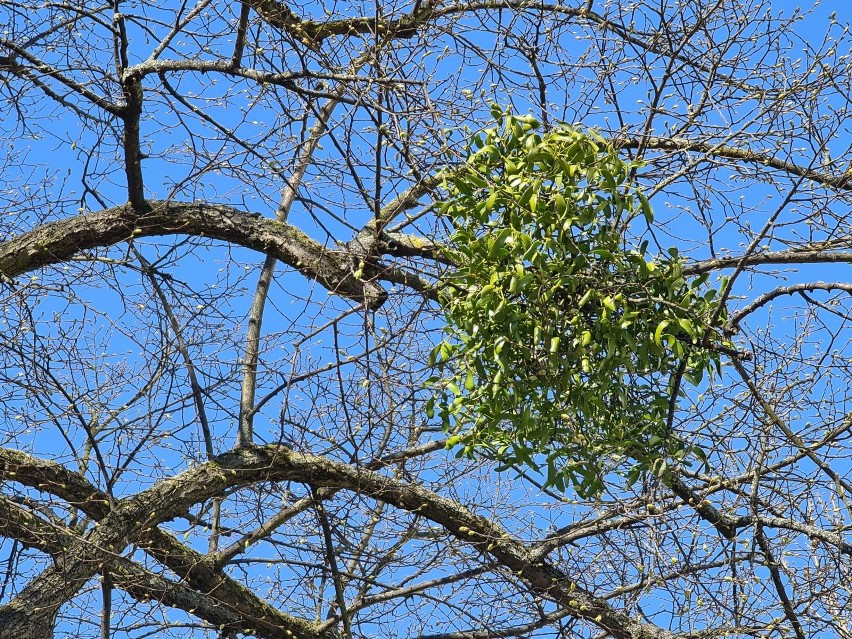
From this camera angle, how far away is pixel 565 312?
9.58 feet

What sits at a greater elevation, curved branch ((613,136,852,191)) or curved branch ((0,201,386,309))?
curved branch ((613,136,852,191))

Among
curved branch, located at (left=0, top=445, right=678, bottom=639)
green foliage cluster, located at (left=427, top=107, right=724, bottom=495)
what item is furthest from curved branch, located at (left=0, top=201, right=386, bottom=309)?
green foliage cluster, located at (left=427, top=107, right=724, bottom=495)

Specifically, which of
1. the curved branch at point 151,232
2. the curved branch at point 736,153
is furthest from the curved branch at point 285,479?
the curved branch at point 736,153

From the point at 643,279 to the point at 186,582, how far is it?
2348 mm

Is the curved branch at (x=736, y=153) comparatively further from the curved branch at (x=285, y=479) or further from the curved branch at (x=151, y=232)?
the curved branch at (x=285, y=479)

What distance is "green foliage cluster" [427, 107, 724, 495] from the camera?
2838 mm

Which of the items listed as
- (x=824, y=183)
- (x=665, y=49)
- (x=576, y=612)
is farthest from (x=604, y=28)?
(x=576, y=612)

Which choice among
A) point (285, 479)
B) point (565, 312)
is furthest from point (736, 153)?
point (285, 479)

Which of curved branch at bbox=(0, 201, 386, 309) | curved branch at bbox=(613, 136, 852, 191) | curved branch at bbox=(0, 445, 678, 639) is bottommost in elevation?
curved branch at bbox=(0, 445, 678, 639)

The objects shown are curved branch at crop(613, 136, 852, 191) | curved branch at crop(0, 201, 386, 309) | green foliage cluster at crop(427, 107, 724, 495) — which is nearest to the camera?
green foliage cluster at crop(427, 107, 724, 495)

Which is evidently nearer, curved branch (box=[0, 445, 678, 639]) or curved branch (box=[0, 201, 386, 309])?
curved branch (box=[0, 445, 678, 639])

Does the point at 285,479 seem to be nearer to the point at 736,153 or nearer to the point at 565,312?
the point at 565,312

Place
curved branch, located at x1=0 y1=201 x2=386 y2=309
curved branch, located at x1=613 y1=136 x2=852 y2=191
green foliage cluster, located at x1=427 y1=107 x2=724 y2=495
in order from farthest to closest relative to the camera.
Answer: curved branch, located at x1=0 y1=201 x2=386 y2=309, curved branch, located at x1=613 y1=136 x2=852 y2=191, green foliage cluster, located at x1=427 y1=107 x2=724 y2=495

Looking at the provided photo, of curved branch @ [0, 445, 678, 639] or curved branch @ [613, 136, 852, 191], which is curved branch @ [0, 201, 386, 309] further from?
curved branch @ [613, 136, 852, 191]
